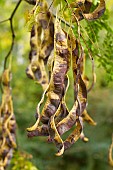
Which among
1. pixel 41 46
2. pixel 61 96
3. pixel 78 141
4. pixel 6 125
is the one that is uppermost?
pixel 61 96

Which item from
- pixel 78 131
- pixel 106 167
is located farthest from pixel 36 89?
pixel 78 131

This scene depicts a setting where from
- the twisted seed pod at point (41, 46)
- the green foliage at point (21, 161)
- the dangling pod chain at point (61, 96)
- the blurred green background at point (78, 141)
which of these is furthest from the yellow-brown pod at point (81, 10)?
the blurred green background at point (78, 141)

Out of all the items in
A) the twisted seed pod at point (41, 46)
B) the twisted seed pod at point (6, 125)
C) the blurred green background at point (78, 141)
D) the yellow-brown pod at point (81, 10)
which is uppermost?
the yellow-brown pod at point (81, 10)

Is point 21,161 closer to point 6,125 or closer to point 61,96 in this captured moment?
point 6,125

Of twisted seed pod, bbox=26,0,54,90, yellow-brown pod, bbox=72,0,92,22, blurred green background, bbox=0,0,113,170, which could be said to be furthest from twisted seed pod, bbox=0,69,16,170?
blurred green background, bbox=0,0,113,170

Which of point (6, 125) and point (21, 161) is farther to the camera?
point (21, 161)

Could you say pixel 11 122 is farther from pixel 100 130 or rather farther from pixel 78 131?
pixel 100 130

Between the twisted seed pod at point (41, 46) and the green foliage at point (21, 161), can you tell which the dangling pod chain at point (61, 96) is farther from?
the green foliage at point (21, 161)

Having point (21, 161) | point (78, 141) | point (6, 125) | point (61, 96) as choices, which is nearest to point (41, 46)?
point (6, 125)

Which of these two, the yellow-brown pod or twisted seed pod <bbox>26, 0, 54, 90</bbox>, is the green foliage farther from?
the yellow-brown pod

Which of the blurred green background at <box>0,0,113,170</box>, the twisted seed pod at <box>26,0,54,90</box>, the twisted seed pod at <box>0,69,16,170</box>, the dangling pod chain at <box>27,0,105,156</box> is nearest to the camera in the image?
the dangling pod chain at <box>27,0,105,156</box>
